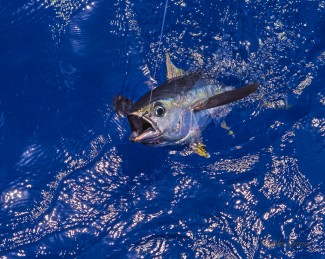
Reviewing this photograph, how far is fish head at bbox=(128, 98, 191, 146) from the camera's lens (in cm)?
237

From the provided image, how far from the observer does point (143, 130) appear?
7.98 ft

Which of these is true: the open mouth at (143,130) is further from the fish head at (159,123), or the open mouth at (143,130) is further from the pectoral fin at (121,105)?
the pectoral fin at (121,105)

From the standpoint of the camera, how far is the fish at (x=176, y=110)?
94.0 inches

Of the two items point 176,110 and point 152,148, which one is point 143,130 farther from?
point 152,148

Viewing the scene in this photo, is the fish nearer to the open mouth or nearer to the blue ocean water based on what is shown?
the open mouth

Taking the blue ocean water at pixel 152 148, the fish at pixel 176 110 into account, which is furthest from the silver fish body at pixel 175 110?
the blue ocean water at pixel 152 148

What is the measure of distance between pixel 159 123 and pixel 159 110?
7 centimetres

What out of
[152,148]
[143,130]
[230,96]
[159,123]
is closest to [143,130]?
[143,130]

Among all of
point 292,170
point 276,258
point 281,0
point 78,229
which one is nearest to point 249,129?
point 292,170

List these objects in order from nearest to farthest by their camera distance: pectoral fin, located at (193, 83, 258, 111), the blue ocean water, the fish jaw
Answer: the fish jaw < pectoral fin, located at (193, 83, 258, 111) < the blue ocean water

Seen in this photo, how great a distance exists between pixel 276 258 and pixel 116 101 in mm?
1492

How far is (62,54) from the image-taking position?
3.42m

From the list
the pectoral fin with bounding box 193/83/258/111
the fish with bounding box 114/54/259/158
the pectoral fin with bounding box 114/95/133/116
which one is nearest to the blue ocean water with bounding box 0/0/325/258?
the fish with bounding box 114/54/259/158

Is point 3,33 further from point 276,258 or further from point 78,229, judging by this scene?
point 276,258
